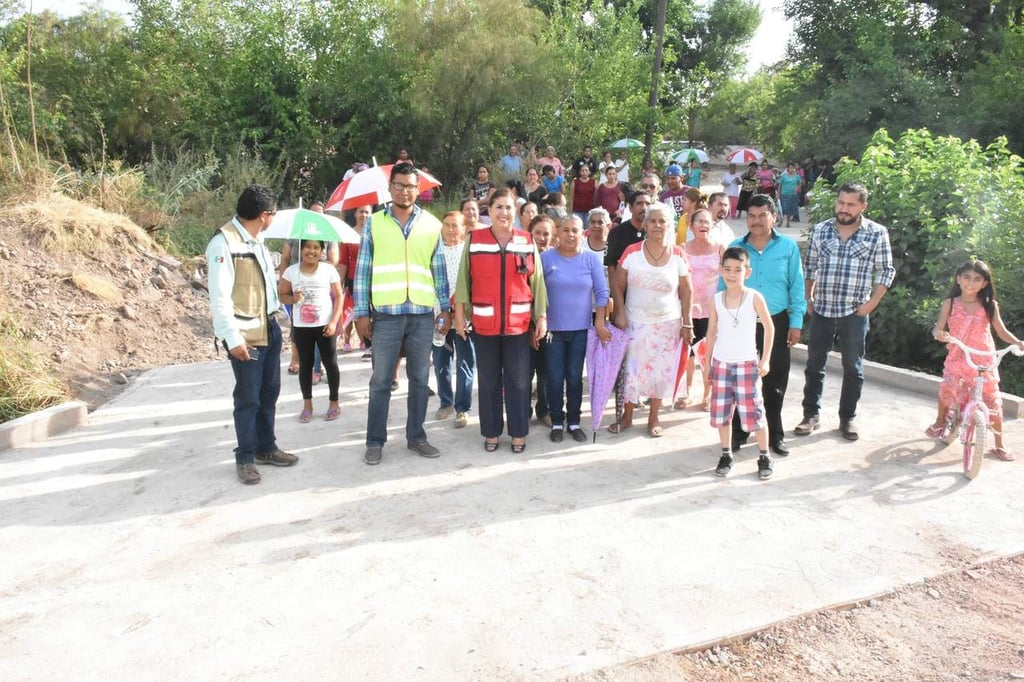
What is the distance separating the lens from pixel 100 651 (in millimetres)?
3646

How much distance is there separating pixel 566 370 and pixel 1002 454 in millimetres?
3020

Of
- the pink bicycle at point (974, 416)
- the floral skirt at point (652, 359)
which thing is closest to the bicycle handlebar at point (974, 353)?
the pink bicycle at point (974, 416)

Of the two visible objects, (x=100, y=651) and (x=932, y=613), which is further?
(x=932, y=613)

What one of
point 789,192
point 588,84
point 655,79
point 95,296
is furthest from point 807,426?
Result: point 655,79

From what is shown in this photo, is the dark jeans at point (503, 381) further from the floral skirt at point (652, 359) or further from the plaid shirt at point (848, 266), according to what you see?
the plaid shirt at point (848, 266)

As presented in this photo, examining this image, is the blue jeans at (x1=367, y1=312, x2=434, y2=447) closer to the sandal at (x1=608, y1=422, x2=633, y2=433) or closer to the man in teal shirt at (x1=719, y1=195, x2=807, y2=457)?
the sandal at (x1=608, y1=422, x2=633, y2=433)

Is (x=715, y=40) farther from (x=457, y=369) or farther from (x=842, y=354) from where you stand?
(x=457, y=369)

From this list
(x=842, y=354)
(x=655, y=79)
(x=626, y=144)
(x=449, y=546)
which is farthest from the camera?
(x=655, y=79)

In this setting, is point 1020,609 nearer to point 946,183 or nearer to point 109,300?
point 946,183

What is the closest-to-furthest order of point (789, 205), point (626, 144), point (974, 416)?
point (974, 416) < point (789, 205) < point (626, 144)

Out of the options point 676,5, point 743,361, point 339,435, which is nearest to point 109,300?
point 339,435

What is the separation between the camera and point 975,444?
17.7 feet

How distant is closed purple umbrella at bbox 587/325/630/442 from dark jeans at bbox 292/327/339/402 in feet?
6.83

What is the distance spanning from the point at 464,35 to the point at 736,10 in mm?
25519
